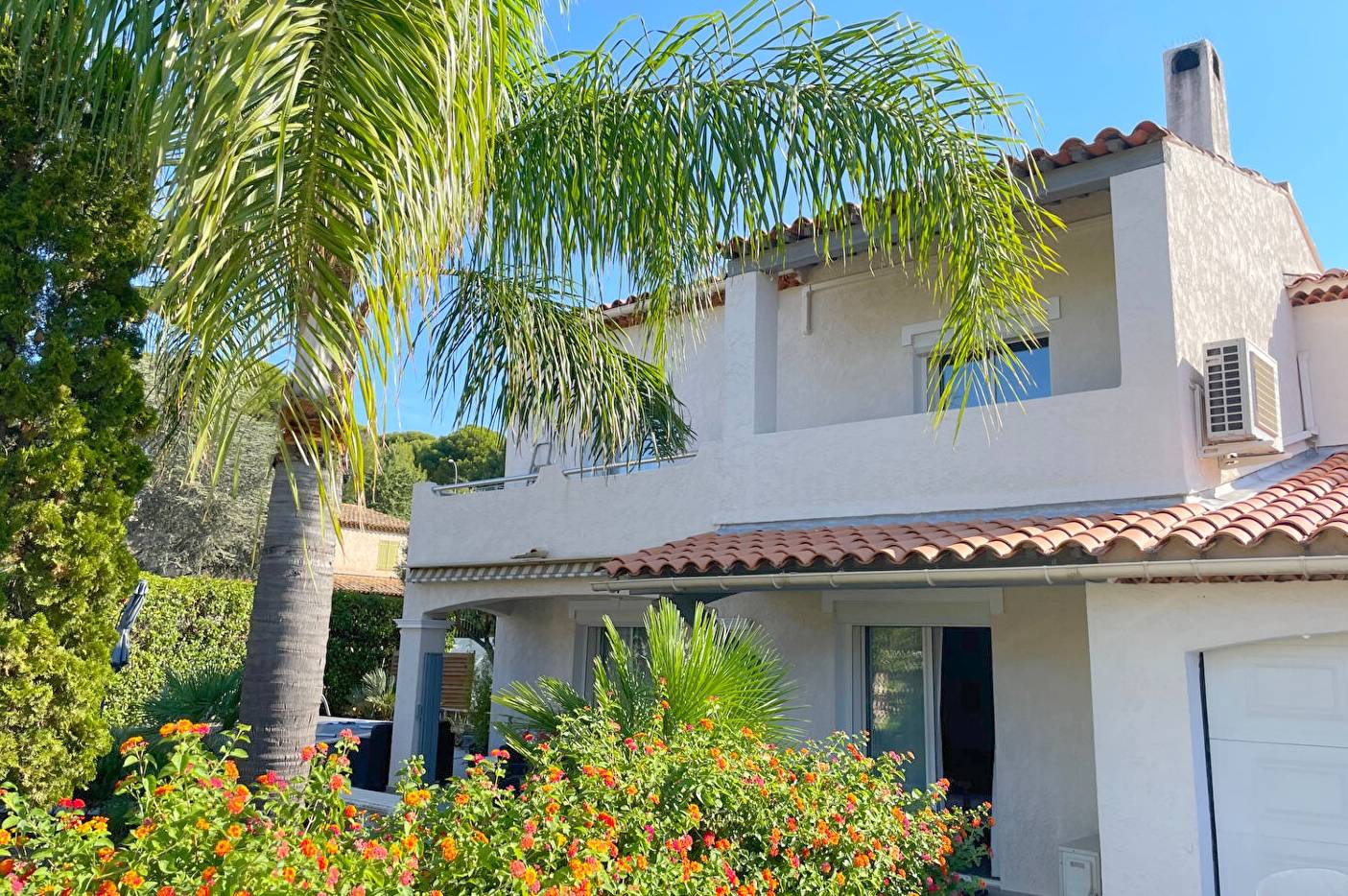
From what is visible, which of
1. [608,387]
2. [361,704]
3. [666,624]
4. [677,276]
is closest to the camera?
[677,276]

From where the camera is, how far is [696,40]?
8.30 m

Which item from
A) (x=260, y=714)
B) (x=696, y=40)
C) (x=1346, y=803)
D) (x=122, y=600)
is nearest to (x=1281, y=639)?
(x=1346, y=803)

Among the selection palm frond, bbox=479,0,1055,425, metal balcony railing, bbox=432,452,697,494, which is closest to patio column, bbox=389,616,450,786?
metal balcony railing, bbox=432,452,697,494

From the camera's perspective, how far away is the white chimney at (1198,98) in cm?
1562

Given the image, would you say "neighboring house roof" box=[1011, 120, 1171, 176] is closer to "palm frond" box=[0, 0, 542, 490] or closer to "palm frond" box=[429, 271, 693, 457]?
"palm frond" box=[429, 271, 693, 457]

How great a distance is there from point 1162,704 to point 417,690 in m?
12.8

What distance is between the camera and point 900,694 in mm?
13492

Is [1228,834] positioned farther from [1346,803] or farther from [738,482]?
[738,482]

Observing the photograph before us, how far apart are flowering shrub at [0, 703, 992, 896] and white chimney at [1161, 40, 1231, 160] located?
453 inches

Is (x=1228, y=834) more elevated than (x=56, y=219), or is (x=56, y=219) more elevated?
(x=56, y=219)

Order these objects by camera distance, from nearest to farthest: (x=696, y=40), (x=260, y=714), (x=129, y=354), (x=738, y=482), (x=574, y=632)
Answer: (x=260, y=714) < (x=696, y=40) < (x=129, y=354) < (x=738, y=482) < (x=574, y=632)

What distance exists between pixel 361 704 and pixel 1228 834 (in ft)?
86.8

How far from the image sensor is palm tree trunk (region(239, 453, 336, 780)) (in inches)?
284

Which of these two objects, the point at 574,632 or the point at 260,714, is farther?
the point at 574,632
